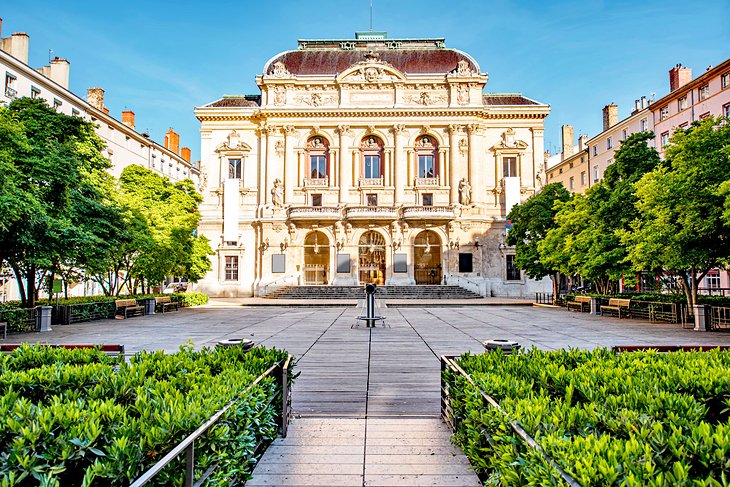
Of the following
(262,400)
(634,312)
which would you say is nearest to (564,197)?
(634,312)

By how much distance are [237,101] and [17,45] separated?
2062 centimetres

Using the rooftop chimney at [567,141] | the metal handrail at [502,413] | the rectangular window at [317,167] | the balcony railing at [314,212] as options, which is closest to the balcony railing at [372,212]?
the balcony railing at [314,212]

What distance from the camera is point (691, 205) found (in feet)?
65.4

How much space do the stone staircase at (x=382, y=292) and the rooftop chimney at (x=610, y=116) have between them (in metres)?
31.9

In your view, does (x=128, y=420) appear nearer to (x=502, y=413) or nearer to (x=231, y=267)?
(x=502, y=413)

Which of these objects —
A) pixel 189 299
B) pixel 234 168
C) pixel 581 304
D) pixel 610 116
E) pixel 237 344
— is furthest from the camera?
pixel 610 116

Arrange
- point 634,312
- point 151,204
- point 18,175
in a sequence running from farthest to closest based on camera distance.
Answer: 1. point 151,204
2. point 634,312
3. point 18,175

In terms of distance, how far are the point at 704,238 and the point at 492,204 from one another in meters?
34.1

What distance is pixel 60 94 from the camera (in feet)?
152

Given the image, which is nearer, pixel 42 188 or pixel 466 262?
pixel 42 188

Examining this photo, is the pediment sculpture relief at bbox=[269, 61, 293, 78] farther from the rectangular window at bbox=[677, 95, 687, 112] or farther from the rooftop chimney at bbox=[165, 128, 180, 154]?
the rectangular window at bbox=[677, 95, 687, 112]

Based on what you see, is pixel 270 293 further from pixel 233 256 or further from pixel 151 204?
pixel 151 204

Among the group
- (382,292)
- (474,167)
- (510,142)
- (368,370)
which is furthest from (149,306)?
(510,142)

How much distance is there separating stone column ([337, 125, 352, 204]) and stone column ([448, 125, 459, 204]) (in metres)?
10.1
